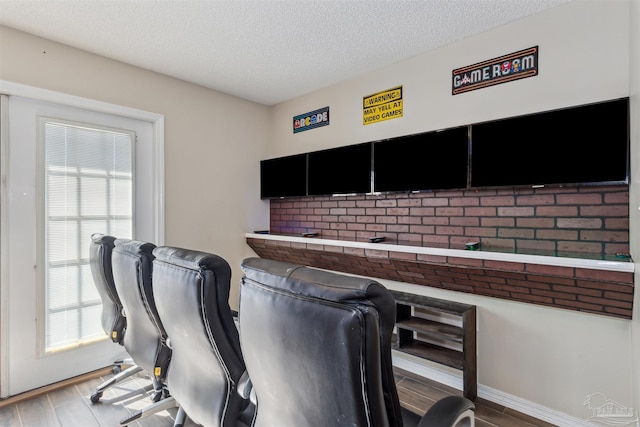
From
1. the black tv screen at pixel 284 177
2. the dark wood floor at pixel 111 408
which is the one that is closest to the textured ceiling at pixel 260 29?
the black tv screen at pixel 284 177

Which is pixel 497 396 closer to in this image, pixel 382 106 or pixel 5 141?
pixel 382 106

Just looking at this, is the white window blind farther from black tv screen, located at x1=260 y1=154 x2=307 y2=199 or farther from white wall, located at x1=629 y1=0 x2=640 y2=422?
white wall, located at x1=629 y1=0 x2=640 y2=422

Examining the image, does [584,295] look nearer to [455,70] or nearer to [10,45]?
[455,70]

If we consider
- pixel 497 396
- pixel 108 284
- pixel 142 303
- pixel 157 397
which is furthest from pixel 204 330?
pixel 497 396

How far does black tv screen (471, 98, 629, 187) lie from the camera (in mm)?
1751

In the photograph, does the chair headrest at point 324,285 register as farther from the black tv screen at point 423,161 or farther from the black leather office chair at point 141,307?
the black tv screen at point 423,161

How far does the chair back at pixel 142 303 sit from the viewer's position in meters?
1.70

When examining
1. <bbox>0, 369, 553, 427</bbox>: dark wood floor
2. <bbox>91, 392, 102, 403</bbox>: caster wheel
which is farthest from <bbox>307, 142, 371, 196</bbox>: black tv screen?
<bbox>91, 392, 102, 403</bbox>: caster wheel

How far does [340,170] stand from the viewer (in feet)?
10.2

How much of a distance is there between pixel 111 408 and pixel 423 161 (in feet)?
9.41

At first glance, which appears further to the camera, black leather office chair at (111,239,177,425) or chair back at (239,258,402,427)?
black leather office chair at (111,239,177,425)

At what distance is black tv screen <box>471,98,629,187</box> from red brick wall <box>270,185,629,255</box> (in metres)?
0.15

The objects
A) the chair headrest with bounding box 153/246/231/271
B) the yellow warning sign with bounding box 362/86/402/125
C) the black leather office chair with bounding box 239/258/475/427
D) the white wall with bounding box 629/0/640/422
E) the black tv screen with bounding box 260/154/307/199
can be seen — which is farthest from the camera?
the black tv screen with bounding box 260/154/307/199

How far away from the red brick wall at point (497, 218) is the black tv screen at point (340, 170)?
7.1 inches
